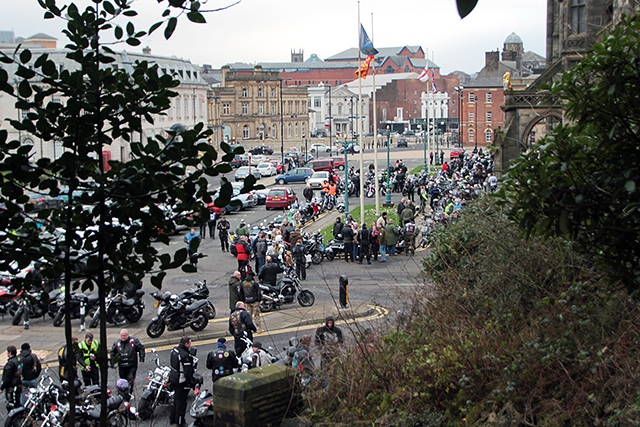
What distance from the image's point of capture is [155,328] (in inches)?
749

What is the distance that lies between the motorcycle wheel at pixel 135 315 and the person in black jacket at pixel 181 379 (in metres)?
7.05

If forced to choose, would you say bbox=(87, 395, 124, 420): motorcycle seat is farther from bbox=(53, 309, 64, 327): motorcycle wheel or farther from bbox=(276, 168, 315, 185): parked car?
bbox=(276, 168, 315, 185): parked car

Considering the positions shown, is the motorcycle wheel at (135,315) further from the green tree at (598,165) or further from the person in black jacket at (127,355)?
the green tree at (598,165)

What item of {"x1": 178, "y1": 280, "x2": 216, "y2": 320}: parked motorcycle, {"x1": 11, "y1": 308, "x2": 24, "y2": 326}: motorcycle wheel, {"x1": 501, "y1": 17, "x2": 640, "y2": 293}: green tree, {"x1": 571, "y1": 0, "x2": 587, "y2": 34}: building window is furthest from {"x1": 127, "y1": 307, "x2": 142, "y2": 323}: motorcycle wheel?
{"x1": 571, "y1": 0, "x2": 587, "y2": 34}: building window

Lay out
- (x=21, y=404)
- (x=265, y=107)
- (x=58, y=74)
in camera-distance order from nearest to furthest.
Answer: (x=58, y=74) → (x=21, y=404) → (x=265, y=107)

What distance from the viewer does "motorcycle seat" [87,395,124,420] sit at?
39.6ft

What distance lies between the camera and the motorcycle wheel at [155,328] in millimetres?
18953

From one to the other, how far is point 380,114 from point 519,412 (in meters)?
151

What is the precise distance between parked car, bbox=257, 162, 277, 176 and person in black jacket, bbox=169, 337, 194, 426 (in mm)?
53630

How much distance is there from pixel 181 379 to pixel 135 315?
710 centimetres

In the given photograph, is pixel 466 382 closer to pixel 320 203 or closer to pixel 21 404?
pixel 21 404

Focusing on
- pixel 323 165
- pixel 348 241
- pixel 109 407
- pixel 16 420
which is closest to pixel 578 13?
pixel 348 241

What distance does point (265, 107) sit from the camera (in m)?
118

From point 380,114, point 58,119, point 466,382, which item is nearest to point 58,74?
point 58,119
